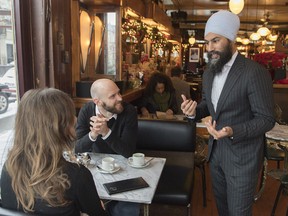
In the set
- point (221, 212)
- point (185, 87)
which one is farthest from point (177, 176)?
point (185, 87)

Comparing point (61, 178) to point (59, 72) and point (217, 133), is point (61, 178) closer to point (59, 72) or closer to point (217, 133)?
point (217, 133)

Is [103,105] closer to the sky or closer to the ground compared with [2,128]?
closer to the sky

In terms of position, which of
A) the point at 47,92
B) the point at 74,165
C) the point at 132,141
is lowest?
the point at 132,141

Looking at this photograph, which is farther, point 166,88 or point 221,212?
point 166,88

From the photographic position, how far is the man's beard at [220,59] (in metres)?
1.82

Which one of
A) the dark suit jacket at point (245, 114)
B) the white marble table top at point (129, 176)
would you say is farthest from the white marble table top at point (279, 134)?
the white marble table top at point (129, 176)

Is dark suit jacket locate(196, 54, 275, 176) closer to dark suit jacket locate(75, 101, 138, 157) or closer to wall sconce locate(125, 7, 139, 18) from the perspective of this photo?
dark suit jacket locate(75, 101, 138, 157)

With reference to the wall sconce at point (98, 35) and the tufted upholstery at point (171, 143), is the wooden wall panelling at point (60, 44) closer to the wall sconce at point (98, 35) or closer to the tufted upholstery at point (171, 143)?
the tufted upholstery at point (171, 143)

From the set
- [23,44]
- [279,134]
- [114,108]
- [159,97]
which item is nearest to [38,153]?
[114,108]

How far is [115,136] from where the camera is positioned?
2.07 m

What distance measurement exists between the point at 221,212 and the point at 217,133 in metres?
0.78

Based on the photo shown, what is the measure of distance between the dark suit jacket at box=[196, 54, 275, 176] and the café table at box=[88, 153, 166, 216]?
46 centimetres

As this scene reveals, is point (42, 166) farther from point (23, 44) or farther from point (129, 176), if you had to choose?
point (23, 44)

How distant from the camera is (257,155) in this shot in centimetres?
184
